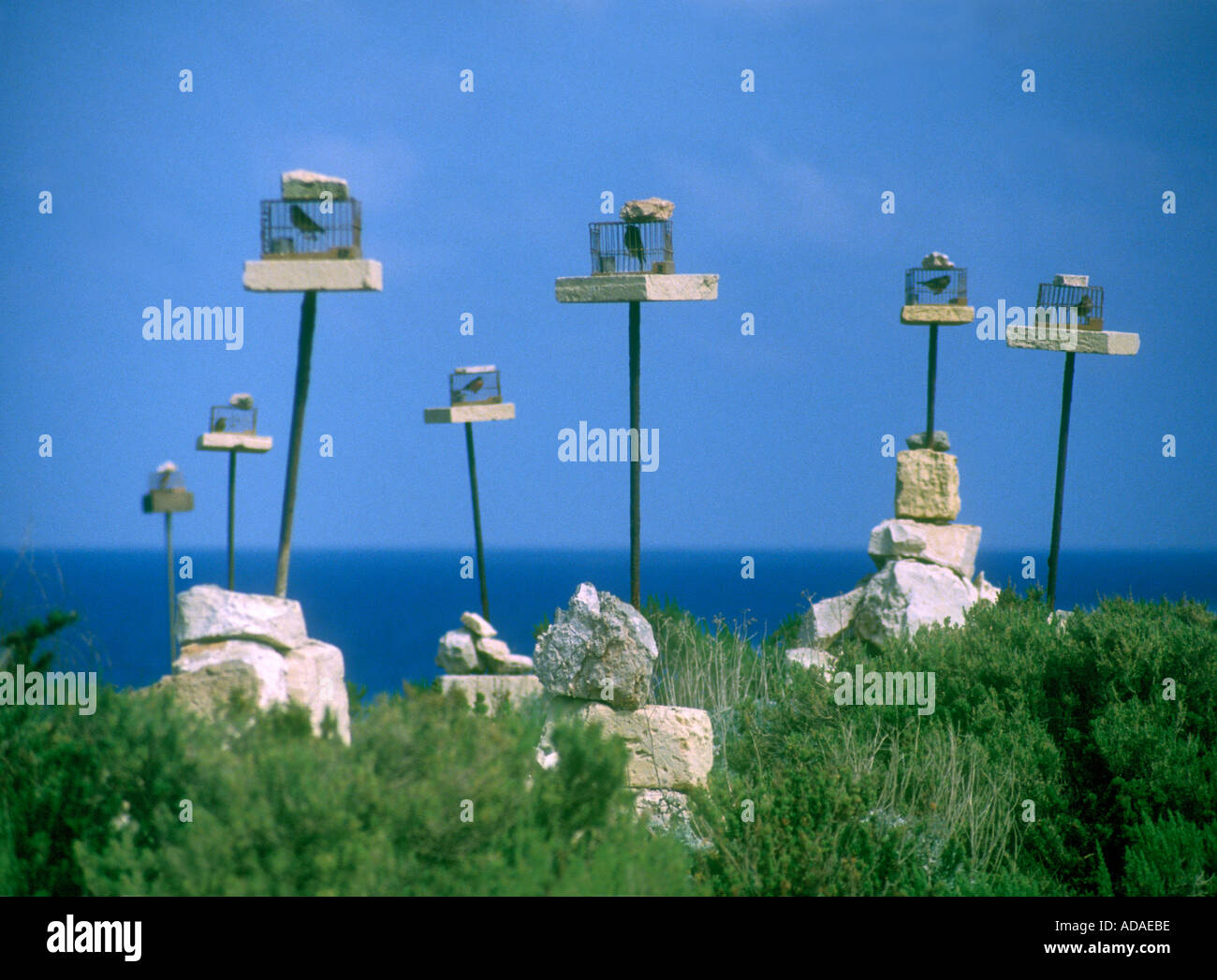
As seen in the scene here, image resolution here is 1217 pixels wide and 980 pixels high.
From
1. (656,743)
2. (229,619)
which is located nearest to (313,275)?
(229,619)

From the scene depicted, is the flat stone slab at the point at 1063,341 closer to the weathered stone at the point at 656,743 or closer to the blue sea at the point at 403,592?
the blue sea at the point at 403,592

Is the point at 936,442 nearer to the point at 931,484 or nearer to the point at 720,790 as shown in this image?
the point at 931,484

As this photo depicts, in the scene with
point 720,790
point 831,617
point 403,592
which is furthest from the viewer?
point 403,592

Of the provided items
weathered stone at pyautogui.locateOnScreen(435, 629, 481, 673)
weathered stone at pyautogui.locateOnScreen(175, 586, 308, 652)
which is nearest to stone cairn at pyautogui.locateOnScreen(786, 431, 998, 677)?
weathered stone at pyautogui.locateOnScreen(435, 629, 481, 673)

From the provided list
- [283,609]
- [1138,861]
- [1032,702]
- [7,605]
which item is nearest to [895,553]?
[1032,702]

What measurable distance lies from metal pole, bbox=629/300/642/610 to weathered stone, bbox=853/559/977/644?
244cm

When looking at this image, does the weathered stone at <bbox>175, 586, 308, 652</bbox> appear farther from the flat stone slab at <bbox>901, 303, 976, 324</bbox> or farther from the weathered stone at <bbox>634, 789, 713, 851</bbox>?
the flat stone slab at <bbox>901, 303, 976, 324</bbox>

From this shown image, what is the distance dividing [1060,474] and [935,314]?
213 cm

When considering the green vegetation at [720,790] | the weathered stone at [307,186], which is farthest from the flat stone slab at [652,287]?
the weathered stone at [307,186]

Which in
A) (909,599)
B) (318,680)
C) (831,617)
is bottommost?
(831,617)

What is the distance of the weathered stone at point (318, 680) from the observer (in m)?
5.21

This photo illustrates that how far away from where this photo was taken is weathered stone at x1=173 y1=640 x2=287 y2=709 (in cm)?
505

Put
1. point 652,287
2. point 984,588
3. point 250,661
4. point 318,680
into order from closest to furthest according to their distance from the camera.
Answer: point 250,661, point 318,680, point 652,287, point 984,588

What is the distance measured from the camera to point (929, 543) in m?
11.2
